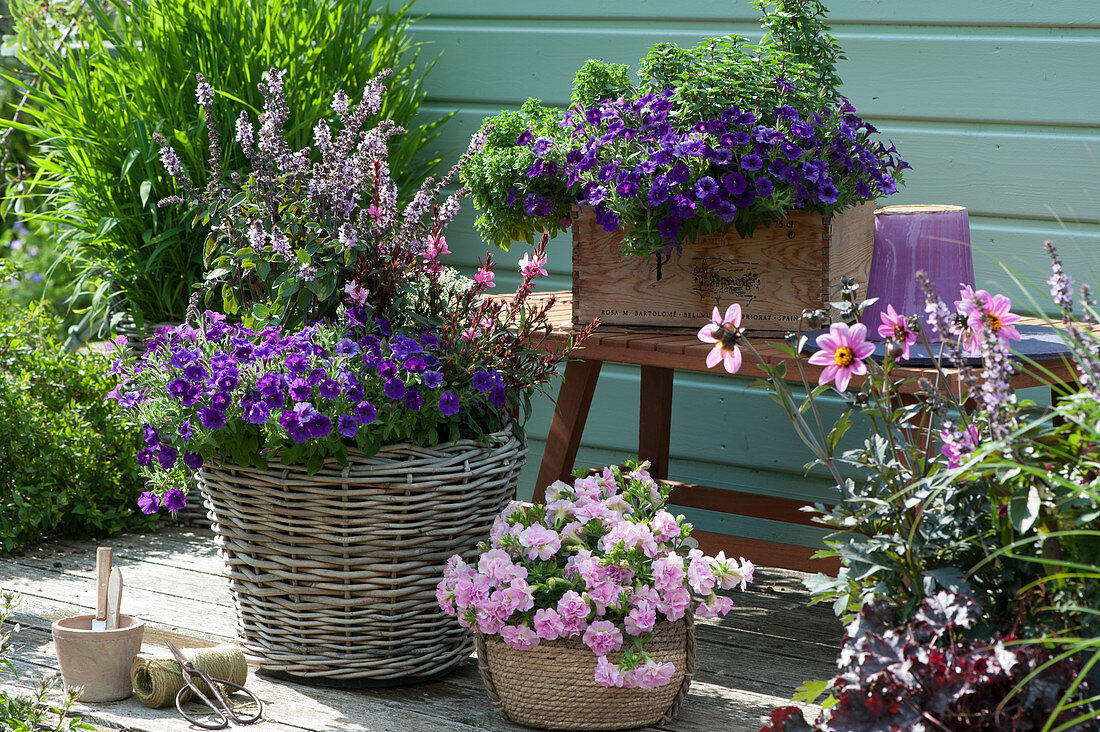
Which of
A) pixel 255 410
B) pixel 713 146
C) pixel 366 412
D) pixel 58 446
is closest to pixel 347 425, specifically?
pixel 366 412

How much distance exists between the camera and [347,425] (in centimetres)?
184

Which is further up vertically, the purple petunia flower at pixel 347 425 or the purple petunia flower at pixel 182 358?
the purple petunia flower at pixel 182 358

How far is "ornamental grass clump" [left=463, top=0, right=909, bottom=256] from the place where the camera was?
2.00 metres

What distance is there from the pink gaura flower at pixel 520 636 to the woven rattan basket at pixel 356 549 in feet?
0.79

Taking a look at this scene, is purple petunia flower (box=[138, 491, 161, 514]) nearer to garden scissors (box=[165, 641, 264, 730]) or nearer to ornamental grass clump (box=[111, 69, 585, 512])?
ornamental grass clump (box=[111, 69, 585, 512])

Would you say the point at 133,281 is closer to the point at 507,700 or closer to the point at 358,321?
the point at 358,321

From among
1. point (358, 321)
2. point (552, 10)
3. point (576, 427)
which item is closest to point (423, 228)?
point (358, 321)

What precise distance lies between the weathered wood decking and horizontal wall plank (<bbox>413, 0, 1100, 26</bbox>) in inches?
50.8

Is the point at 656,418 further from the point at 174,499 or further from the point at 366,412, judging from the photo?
the point at 174,499

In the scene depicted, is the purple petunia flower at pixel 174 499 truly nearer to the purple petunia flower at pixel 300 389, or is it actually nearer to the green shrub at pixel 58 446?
the purple petunia flower at pixel 300 389

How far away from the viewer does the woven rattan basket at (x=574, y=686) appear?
1822 mm

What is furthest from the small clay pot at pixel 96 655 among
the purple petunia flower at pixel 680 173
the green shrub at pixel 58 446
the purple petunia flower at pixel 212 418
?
the purple petunia flower at pixel 680 173

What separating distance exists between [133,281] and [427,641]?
1.40 m

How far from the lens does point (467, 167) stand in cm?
240
